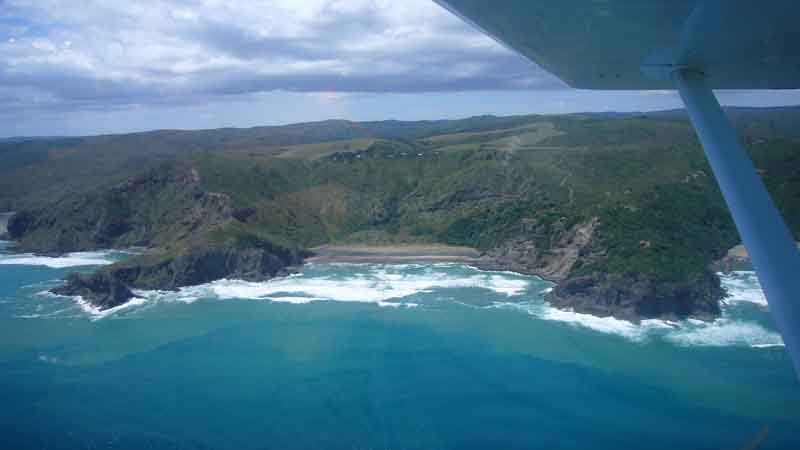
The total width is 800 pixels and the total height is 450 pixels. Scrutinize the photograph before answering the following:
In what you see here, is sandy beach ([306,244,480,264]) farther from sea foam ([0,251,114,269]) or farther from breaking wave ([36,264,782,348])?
sea foam ([0,251,114,269])

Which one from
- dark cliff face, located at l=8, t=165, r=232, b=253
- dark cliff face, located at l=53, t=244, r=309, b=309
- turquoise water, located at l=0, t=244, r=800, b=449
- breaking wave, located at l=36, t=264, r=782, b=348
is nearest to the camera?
turquoise water, located at l=0, t=244, r=800, b=449

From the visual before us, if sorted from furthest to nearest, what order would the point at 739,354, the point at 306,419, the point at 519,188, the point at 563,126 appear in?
the point at 563,126, the point at 519,188, the point at 739,354, the point at 306,419

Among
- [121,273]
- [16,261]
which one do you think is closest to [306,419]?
[121,273]

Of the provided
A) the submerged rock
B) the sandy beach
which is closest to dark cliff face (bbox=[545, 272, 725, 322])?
the sandy beach

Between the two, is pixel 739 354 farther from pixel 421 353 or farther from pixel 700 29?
pixel 700 29

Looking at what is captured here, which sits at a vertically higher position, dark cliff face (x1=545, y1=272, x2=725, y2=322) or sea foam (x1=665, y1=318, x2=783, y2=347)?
dark cliff face (x1=545, y1=272, x2=725, y2=322)

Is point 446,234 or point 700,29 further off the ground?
point 700,29

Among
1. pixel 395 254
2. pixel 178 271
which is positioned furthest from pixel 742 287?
pixel 178 271

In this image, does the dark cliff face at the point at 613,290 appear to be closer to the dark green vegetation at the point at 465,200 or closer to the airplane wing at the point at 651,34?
the dark green vegetation at the point at 465,200

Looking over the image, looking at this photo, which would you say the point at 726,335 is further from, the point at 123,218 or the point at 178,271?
the point at 123,218
